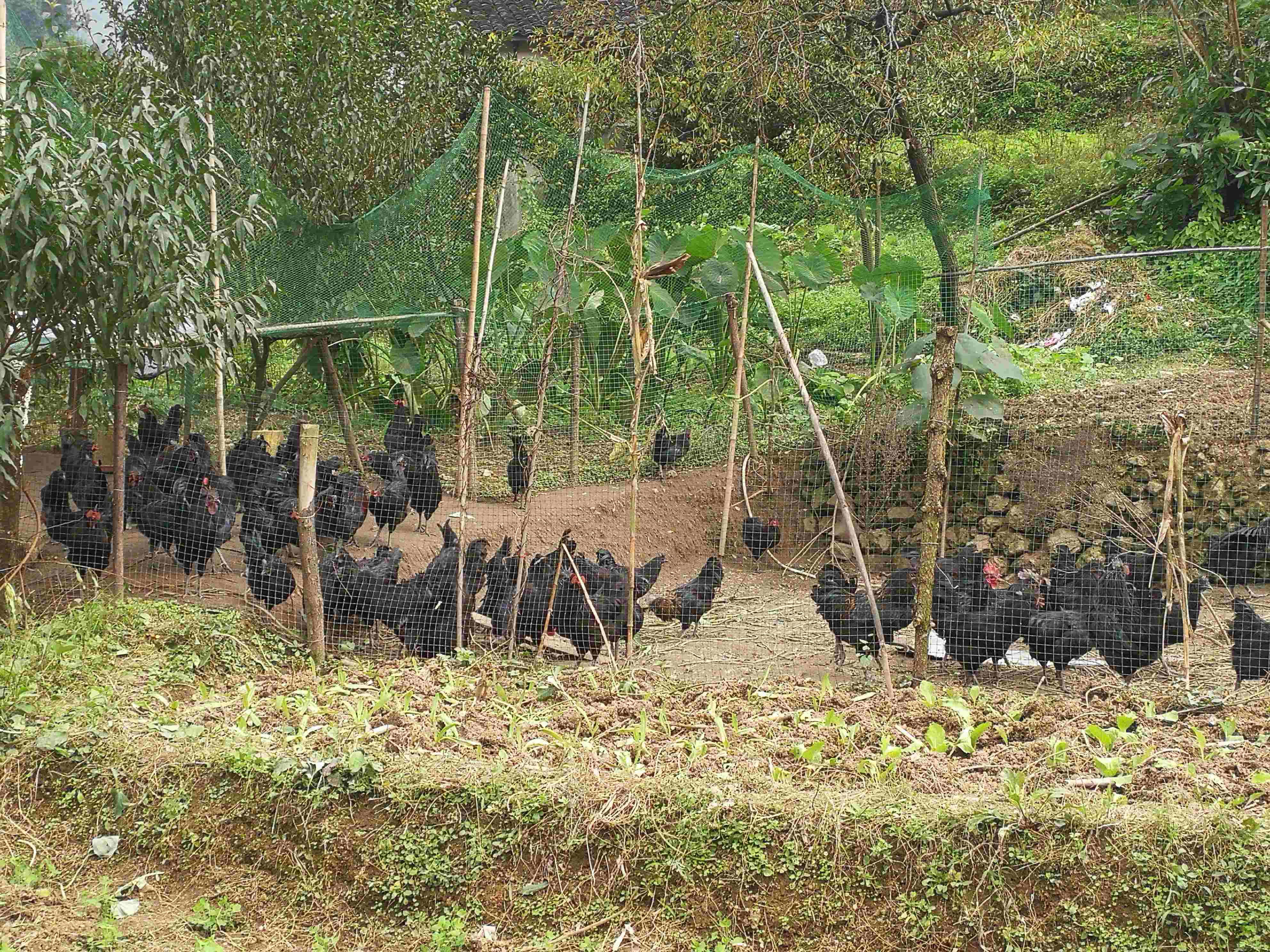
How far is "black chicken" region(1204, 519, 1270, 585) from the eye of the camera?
6566 millimetres

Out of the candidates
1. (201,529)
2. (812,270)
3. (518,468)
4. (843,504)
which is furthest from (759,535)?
(201,529)

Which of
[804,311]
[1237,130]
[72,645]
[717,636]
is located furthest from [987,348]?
[1237,130]

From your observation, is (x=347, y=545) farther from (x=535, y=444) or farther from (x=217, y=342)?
(x=535, y=444)

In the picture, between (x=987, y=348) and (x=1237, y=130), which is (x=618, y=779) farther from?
(x=1237, y=130)

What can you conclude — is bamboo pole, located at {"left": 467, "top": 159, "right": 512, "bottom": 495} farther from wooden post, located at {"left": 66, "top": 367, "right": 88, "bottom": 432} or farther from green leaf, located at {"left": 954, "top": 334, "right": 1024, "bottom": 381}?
green leaf, located at {"left": 954, "top": 334, "right": 1024, "bottom": 381}

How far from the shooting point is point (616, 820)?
3936mm

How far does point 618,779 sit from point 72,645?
276 cm

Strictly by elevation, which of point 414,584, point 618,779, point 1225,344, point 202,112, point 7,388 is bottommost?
point 618,779

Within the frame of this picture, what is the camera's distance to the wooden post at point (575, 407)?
8531 mm

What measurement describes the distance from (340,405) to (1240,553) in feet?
19.7

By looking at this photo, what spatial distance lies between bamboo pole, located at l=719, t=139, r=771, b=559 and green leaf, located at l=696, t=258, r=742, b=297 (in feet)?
0.89

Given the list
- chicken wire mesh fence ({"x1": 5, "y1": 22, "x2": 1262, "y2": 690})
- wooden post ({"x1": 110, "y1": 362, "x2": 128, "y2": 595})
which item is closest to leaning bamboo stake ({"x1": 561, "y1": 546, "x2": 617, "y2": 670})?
chicken wire mesh fence ({"x1": 5, "y1": 22, "x2": 1262, "y2": 690})

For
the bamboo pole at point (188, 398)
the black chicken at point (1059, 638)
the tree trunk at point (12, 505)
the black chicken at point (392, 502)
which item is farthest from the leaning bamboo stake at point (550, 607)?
the bamboo pole at point (188, 398)

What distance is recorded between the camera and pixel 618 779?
4133 millimetres
